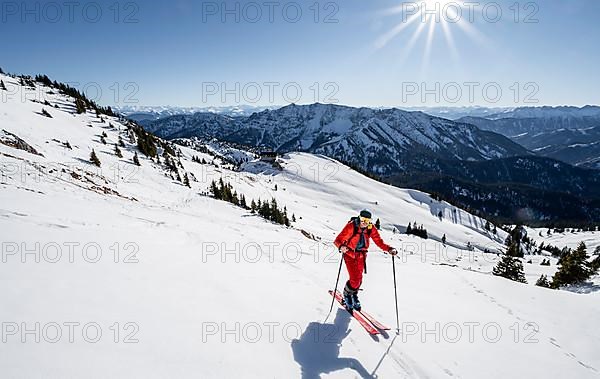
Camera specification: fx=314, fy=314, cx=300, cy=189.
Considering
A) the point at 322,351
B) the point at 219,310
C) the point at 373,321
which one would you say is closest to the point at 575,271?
the point at 373,321

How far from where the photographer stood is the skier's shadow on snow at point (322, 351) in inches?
247

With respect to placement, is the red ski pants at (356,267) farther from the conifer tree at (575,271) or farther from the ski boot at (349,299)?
the conifer tree at (575,271)

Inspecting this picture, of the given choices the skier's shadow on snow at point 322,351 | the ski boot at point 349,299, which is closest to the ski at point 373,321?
the ski boot at point 349,299

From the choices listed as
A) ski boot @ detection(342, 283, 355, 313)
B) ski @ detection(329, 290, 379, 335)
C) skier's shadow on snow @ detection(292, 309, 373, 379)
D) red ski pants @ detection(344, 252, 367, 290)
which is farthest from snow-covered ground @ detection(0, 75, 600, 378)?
red ski pants @ detection(344, 252, 367, 290)

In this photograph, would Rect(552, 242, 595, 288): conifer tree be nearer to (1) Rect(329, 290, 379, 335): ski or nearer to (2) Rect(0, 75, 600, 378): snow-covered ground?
(2) Rect(0, 75, 600, 378): snow-covered ground

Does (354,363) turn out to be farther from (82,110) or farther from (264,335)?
(82,110)

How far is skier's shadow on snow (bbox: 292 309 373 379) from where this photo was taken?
627 centimetres

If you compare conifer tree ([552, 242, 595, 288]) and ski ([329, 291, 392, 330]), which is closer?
ski ([329, 291, 392, 330])

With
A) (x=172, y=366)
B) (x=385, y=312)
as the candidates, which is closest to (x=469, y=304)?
(x=385, y=312)

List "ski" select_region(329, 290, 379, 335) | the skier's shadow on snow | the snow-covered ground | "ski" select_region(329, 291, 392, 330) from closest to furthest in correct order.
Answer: the snow-covered ground
the skier's shadow on snow
"ski" select_region(329, 290, 379, 335)
"ski" select_region(329, 291, 392, 330)

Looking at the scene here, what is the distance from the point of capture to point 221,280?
897 cm

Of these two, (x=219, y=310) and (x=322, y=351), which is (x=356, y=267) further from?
(x=219, y=310)

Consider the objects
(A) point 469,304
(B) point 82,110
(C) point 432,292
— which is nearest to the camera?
(A) point 469,304

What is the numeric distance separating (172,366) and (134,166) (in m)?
35.3
